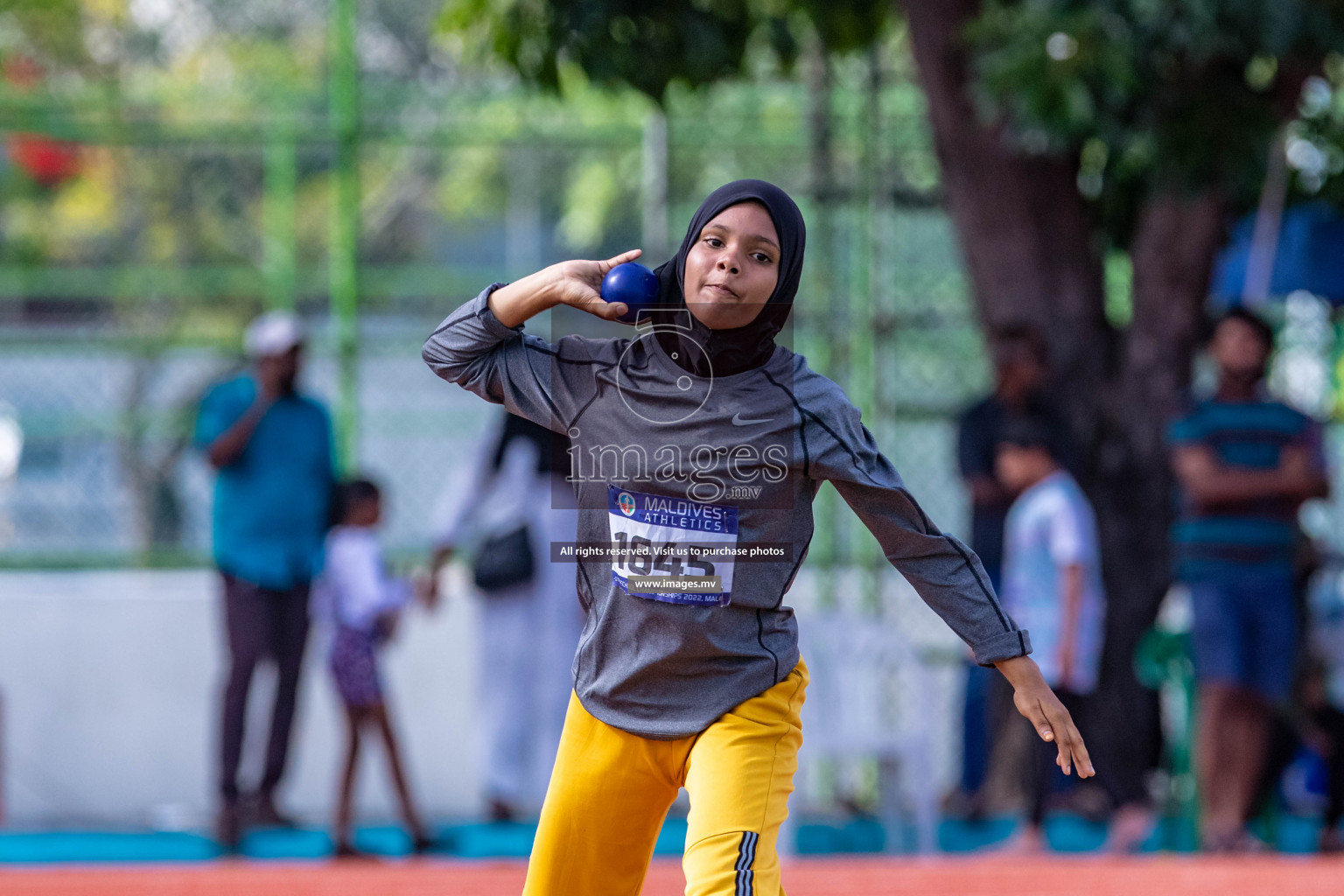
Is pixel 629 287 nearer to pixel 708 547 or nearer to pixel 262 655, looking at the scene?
pixel 708 547

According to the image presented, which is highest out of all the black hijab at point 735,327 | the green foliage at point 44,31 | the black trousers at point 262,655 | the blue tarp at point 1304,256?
the green foliage at point 44,31

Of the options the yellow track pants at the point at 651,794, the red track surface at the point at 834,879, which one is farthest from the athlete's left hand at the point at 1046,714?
the red track surface at the point at 834,879

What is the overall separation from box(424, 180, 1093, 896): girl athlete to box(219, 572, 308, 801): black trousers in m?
3.98

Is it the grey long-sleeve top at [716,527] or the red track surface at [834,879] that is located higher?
the grey long-sleeve top at [716,527]

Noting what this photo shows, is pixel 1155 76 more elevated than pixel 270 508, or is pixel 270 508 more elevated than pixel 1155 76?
pixel 1155 76

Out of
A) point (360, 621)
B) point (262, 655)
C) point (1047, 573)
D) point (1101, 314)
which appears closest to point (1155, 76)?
point (1101, 314)

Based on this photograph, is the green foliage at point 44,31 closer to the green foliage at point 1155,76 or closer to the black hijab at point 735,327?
the green foliage at point 1155,76

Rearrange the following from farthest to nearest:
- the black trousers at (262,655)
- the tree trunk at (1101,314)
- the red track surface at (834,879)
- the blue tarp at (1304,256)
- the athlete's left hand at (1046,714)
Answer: the blue tarp at (1304,256) < the tree trunk at (1101,314) < the black trousers at (262,655) < the red track surface at (834,879) < the athlete's left hand at (1046,714)

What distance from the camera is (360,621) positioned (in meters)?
6.50

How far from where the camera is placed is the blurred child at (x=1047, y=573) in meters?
6.16

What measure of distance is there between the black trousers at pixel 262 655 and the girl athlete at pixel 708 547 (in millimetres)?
3976

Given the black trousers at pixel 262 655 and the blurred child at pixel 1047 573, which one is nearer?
the blurred child at pixel 1047 573

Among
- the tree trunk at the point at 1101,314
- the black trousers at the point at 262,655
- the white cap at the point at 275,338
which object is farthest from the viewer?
the tree trunk at the point at 1101,314

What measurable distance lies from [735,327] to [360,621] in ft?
13.4
